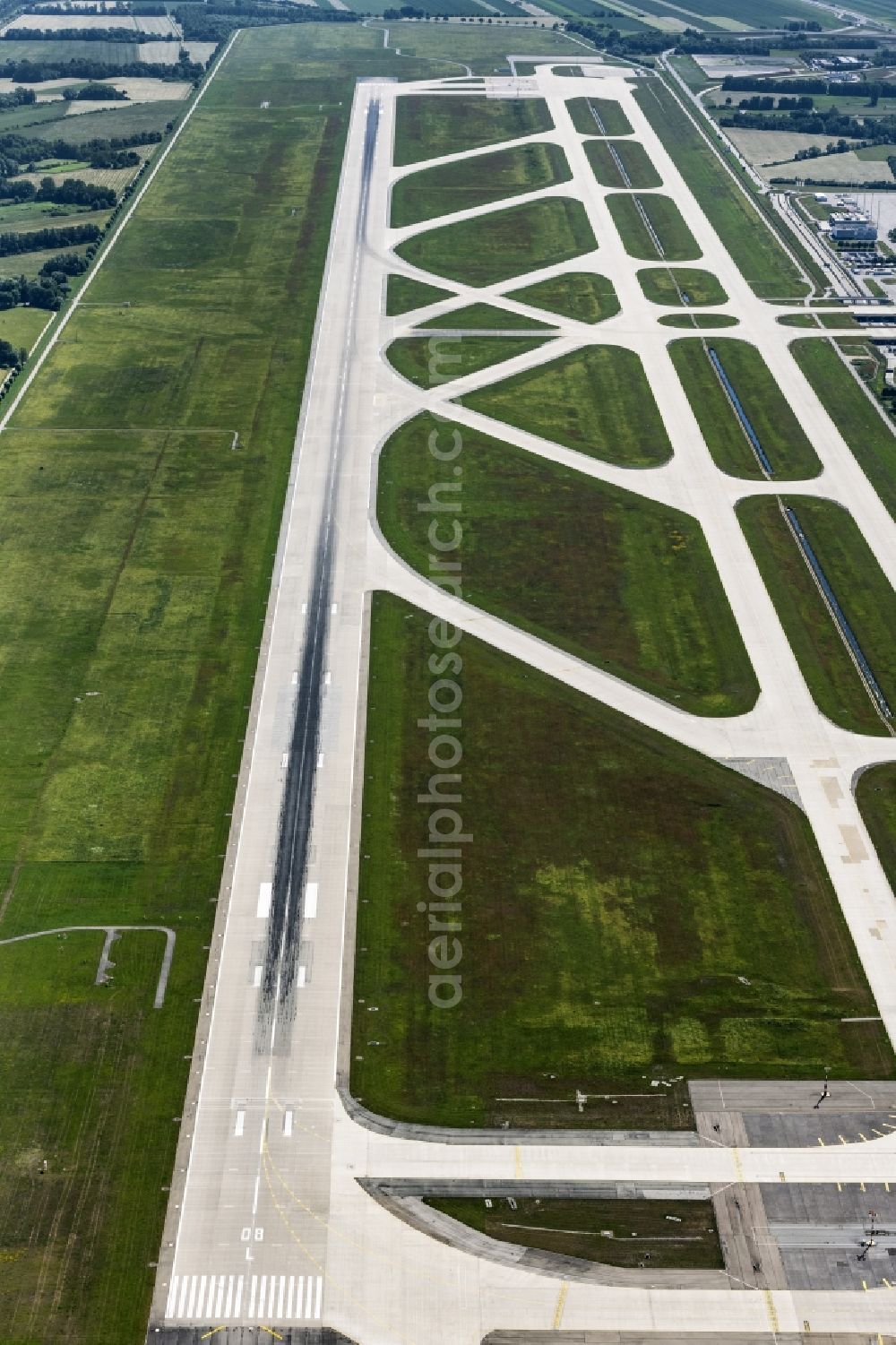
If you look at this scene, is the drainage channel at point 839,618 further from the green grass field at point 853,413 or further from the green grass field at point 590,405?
the green grass field at point 590,405

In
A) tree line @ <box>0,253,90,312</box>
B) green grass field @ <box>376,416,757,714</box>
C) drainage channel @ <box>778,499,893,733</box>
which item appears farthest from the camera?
tree line @ <box>0,253,90,312</box>

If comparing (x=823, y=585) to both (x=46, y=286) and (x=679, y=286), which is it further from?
(x=46, y=286)

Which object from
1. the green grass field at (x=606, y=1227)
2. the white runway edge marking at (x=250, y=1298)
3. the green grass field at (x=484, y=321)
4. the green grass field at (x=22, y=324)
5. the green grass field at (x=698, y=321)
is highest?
the green grass field at (x=698, y=321)

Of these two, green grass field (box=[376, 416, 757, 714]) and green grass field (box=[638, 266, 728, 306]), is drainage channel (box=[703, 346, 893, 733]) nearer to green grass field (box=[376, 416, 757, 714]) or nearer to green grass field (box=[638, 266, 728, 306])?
green grass field (box=[376, 416, 757, 714])

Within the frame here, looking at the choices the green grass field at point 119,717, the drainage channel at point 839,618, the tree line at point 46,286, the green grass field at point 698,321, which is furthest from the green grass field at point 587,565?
the tree line at point 46,286

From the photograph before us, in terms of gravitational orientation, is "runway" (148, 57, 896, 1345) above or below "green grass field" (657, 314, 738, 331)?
below

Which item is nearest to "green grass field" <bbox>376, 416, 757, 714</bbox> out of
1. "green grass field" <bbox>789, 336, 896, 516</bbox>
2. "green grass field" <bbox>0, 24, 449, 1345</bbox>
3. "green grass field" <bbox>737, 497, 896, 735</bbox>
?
"green grass field" <bbox>737, 497, 896, 735</bbox>

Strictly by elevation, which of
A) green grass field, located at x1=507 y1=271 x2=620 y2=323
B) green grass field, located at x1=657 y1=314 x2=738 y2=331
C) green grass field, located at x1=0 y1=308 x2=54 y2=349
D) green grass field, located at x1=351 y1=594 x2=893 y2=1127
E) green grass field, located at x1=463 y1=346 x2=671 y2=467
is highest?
green grass field, located at x1=507 y1=271 x2=620 y2=323

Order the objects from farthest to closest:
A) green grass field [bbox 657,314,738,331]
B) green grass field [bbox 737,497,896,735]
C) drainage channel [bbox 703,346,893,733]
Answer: green grass field [bbox 657,314,738,331] → drainage channel [bbox 703,346,893,733] → green grass field [bbox 737,497,896,735]
